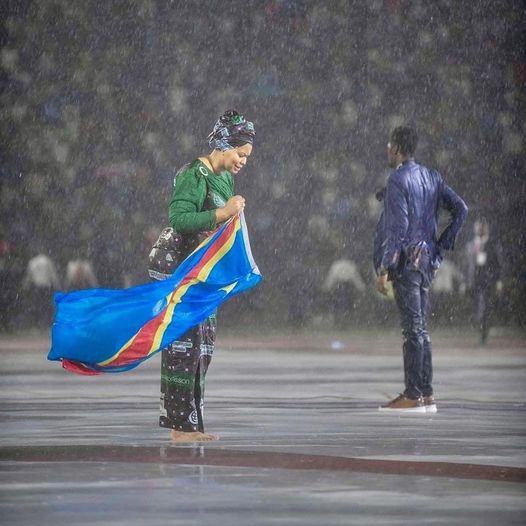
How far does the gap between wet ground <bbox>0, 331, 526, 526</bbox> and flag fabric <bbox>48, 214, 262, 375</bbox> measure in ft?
1.64

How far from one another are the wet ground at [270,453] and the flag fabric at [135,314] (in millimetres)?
501

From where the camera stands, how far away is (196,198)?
11859 millimetres

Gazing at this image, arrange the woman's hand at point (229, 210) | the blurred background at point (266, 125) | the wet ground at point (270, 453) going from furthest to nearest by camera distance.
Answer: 1. the blurred background at point (266, 125)
2. the woman's hand at point (229, 210)
3. the wet ground at point (270, 453)

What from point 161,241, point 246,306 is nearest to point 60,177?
point 246,306

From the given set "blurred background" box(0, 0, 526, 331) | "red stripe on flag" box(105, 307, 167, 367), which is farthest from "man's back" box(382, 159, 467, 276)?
"blurred background" box(0, 0, 526, 331)

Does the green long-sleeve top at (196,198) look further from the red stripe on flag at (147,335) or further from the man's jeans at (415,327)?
the man's jeans at (415,327)

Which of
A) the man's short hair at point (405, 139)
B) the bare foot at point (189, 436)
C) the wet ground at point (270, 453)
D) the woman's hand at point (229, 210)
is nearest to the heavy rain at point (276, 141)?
the wet ground at point (270, 453)

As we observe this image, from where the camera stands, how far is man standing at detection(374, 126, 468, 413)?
1418cm

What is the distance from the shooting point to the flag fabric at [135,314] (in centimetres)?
1176

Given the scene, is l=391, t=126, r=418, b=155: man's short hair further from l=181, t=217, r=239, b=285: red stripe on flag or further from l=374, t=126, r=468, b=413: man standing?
l=181, t=217, r=239, b=285: red stripe on flag

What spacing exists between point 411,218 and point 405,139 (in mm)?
584

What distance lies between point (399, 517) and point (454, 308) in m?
24.7

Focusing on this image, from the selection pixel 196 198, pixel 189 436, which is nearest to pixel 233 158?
pixel 196 198

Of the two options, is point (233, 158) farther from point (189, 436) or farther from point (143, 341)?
point (189, 436)
